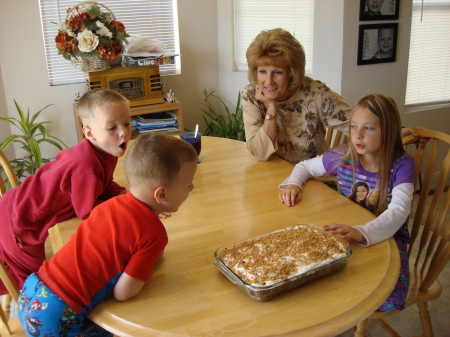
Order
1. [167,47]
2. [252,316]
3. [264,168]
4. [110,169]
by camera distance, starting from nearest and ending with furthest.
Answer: [252,316], [110,169], [264,168], [167,47]

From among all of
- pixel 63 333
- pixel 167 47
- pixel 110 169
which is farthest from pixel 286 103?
pixel 167 47

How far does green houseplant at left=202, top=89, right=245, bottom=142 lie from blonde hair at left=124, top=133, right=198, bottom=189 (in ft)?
8.67

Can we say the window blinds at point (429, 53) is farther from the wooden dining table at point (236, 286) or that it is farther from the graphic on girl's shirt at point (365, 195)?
the wooden dining table at point (236, 286)

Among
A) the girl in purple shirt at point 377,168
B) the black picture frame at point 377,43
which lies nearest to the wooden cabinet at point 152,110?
the black picture frame at point 377,43

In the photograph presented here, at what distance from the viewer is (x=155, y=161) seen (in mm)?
1066

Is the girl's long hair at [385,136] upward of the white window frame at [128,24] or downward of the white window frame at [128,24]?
downward

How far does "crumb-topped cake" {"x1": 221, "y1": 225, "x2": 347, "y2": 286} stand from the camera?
105cm

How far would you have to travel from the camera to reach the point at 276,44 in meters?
1.97

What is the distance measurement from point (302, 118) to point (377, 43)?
1476 mm

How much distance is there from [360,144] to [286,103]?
575 mm

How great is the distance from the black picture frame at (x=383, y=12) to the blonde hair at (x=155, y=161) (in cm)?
242

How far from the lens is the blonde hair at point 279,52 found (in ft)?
6.47

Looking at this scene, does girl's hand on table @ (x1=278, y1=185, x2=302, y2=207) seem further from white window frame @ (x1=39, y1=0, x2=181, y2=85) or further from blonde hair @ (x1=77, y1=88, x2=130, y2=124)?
white window frame @ (x1=39, y1=0, x2=181, y2=85)

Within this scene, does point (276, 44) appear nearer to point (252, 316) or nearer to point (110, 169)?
point (110, 169)
